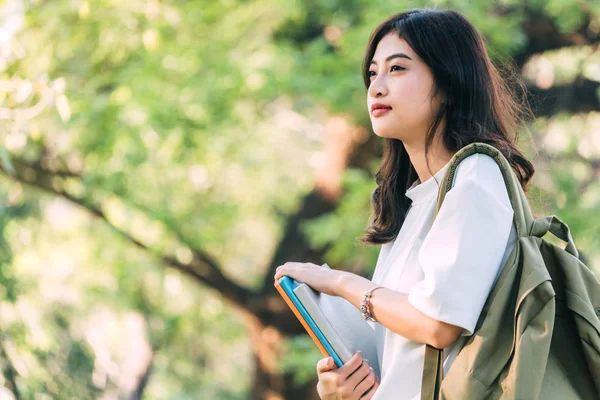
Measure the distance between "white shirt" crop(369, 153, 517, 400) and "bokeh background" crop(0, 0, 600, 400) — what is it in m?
2.58

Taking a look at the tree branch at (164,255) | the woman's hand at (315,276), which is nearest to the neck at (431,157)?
the woman's hand at (315,276)

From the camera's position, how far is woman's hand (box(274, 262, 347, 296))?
1.58m

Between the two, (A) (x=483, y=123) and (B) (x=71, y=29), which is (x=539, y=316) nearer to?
(A) (x=483, y=123)

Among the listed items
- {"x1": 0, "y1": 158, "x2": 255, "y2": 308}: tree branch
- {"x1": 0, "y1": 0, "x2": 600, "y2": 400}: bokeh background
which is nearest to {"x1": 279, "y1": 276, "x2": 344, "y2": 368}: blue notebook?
{"x1": 0, "y1": 0, "x2": 600, "y2": 400}: bokeh background

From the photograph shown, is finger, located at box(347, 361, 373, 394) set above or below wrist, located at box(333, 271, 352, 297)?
below

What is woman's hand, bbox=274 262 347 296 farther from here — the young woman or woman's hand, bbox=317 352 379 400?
woman's hand, bbox=317 352 379 400

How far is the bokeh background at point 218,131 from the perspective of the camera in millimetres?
5016

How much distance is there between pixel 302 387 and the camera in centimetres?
659

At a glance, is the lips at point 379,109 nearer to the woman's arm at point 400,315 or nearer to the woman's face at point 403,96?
the woman's face at point 403,96

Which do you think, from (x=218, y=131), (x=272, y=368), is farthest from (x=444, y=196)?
(x=272, y=368)

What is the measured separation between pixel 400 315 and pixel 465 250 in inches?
6.6

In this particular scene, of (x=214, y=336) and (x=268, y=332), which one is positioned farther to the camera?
(x=214, y=336)

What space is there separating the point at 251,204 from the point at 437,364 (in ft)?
21.5

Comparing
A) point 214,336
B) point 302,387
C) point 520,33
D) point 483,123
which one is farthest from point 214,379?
point 483,123
